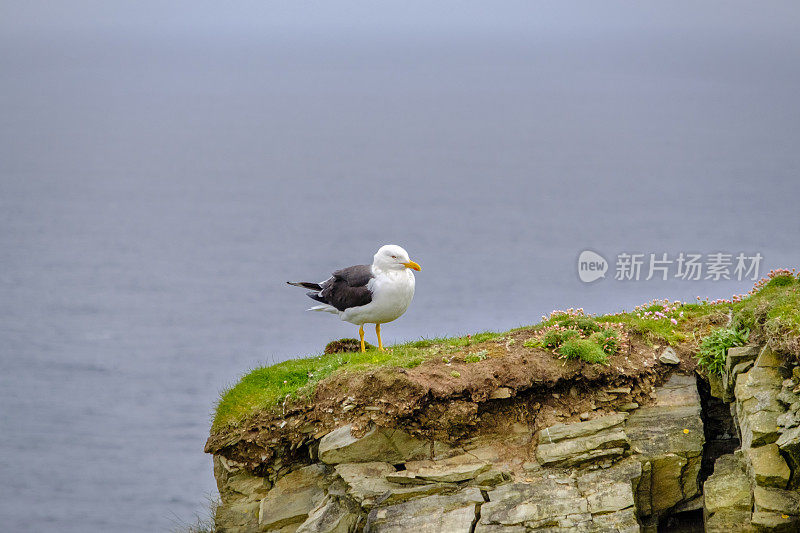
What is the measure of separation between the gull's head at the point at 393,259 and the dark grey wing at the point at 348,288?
1.31 ft

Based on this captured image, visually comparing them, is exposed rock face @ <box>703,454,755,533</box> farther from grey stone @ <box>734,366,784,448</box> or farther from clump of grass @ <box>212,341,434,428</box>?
clump of grass @ <box>212,341,434,428</box>

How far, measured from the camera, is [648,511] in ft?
49.3

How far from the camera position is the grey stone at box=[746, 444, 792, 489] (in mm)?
13312

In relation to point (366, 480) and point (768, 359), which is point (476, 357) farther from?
point (768, 359)

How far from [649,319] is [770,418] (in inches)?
166

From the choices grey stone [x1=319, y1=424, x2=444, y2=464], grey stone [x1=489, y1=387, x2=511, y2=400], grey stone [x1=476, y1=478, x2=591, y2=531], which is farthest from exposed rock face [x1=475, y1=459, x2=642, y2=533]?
grey stone [x1=319, y1=424, x2=444, y2=464]

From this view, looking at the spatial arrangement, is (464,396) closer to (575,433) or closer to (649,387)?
(575,433)

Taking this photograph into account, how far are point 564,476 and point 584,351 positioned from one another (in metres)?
2.37

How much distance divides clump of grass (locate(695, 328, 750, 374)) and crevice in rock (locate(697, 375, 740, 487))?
1.77ft

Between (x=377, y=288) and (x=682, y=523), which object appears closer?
(x=682, y=523)

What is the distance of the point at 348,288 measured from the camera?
1755cm

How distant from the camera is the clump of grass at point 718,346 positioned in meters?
15.7

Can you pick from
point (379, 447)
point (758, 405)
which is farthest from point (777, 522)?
point (379, 447)

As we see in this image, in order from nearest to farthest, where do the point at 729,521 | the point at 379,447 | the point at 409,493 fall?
the point at 729,521
the point at 409,493
the point at 379,447
